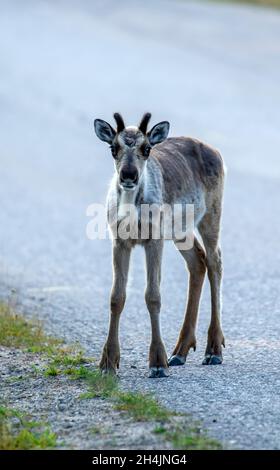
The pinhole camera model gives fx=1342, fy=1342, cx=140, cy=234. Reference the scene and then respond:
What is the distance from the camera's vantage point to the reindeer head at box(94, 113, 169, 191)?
31.9 feet

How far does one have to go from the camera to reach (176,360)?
10555 millimetres

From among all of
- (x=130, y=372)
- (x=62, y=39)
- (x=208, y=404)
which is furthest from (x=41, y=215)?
(x=62, y=39)

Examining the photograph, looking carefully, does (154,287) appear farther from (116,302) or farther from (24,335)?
(24,335)

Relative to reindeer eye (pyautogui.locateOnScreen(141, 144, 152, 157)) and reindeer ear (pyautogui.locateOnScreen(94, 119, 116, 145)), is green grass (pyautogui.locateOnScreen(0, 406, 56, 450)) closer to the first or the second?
reindeer eye (pyautogui.locateOnScreen(141, 144, 152, 157))

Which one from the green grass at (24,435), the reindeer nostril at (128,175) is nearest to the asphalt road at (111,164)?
the green grass at (24,435)

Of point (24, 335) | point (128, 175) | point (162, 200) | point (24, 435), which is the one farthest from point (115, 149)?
point (24, 435)

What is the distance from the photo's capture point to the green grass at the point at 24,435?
7898mm

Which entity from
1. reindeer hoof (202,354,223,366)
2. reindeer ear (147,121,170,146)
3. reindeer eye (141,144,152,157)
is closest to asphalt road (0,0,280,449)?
reindeer hoof (202,354,223,366)

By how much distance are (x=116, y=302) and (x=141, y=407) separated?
177 cm

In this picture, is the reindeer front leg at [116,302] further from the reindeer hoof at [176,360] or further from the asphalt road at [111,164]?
the reindeer hoof at [176,360]

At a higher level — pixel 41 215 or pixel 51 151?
pixel 51 151

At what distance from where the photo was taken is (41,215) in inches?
750

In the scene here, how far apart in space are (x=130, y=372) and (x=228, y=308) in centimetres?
323

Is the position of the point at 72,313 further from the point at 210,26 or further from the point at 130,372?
the point at 210,26
